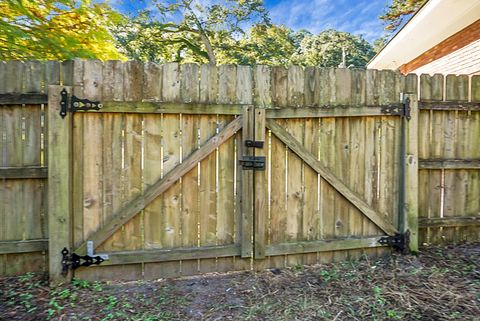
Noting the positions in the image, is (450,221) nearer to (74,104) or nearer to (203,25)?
(74,104)

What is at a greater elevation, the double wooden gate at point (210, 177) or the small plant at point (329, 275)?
the double wooden gate at point (210, 177)

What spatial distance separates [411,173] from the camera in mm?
3123

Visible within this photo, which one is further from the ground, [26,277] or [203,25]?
[203,25]

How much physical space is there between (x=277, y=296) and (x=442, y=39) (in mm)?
5890

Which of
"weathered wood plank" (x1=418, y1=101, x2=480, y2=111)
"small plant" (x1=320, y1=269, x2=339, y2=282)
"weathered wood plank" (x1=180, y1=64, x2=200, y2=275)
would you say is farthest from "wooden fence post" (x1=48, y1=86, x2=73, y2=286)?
"weathered wood plank" (x1=418, y1=101, x2=480, y2=111)

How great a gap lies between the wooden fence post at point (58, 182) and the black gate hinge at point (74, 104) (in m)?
0.03

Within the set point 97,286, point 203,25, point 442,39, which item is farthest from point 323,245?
point 203,25

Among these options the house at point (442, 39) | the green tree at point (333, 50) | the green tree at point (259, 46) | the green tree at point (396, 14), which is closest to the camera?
the house at point (442, 39)

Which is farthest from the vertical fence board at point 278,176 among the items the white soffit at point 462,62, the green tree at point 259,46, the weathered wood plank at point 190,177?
the green tree at point 259,46

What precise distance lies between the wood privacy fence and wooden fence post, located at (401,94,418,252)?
1 cm

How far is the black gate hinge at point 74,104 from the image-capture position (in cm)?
255

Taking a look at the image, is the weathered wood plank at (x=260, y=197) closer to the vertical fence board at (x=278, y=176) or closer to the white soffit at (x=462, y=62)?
the vertical fence board at (x=278, y=176)

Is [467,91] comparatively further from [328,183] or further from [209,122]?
[209,122]

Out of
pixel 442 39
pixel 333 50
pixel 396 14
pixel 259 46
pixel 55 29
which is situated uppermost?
pixel 333 50
